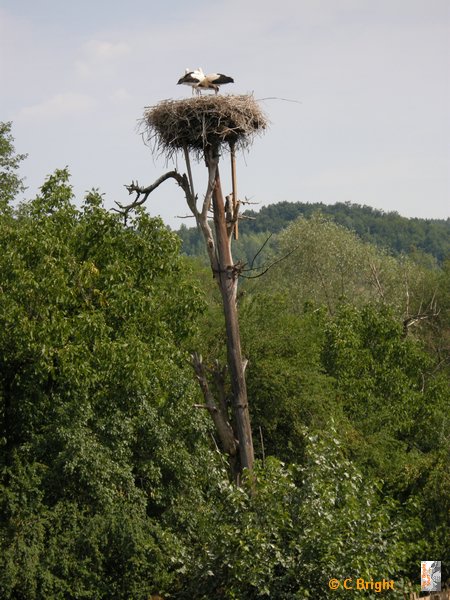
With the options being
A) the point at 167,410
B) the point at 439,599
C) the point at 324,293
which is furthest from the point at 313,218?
the point at 439,599

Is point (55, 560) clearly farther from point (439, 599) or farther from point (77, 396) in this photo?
point (439, 599)

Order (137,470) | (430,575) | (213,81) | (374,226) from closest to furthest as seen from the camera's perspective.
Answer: (213,81) < (430,575) < (137,470) < (374,226)

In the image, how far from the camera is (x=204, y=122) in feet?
47.1

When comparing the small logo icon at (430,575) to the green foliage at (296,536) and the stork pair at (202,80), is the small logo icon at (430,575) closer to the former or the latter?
the green foliage at (296,536)

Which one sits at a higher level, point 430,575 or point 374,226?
point 374,226

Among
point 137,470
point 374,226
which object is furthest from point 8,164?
point 374,226

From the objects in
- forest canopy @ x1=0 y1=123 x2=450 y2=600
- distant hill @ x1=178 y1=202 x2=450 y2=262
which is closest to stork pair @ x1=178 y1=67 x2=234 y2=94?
forest canopy @ x1=0 y1=123 x2=450 y2=600

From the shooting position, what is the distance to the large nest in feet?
48.1

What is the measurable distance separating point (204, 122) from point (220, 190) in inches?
37.2

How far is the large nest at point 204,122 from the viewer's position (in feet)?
48.1

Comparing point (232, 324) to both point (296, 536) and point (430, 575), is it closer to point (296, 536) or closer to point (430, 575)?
point (296, 536)

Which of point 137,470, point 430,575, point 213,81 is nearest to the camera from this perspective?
point 213,81

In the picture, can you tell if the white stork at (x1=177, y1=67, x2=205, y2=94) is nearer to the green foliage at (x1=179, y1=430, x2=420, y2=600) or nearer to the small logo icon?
the green foliage at (x1=179, y1=430, x2=420, y2=600)

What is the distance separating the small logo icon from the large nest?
7018mm
